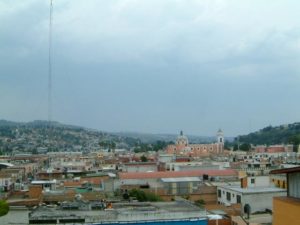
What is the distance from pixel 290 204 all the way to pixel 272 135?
136 meters

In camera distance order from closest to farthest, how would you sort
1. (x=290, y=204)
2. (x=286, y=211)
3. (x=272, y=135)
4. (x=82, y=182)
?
(x=290, y=204) → (x=286, y=211) → (x=82, y=182) → (x=272, y=135)

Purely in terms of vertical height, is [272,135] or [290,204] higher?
[272,135]

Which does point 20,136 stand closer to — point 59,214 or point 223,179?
point 223,179

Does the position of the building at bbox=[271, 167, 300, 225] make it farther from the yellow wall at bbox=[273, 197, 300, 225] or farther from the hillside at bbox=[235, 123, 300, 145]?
the hillside at bbox=[235, 123, 300, 145]

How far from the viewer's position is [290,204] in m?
9.26

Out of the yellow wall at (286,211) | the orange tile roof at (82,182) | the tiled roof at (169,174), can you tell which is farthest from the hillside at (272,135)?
the yellow wall at (286,211)

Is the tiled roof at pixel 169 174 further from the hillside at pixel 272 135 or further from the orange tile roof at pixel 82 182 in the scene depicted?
the hillside at pixel 272 135

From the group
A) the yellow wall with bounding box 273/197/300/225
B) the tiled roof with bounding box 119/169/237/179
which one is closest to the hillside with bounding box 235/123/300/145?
the tiled roof with bounding box 119/169/237/179

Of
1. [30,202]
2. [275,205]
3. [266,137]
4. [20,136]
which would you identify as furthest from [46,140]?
[275,205]

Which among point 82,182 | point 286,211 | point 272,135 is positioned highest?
point 272,135

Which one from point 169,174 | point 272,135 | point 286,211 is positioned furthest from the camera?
point 272,135

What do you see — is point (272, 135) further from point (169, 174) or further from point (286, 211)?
point (286, 211)

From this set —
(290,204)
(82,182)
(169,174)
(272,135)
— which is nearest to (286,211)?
(290,204)

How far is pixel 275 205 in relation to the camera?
33.4 feet
